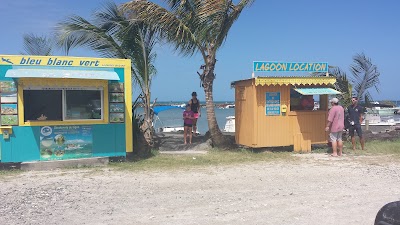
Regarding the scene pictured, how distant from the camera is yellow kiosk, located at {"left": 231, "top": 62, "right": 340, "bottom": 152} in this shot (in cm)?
1245

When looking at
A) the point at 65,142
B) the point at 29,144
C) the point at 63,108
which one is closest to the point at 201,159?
the point at 65,142

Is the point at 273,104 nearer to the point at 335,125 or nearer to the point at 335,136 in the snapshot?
the point at 335,125

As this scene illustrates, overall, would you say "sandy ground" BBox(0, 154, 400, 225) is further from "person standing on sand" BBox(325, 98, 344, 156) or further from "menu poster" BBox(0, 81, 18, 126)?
"person standing on sand" BBox(325, 98, 344, 156)

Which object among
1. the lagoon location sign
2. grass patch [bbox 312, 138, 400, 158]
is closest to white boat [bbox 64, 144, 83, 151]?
the lagoon location sign

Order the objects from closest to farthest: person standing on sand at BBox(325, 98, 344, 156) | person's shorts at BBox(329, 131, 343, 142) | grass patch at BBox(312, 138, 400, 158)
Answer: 1. person standing on sand at BBox(325, 98, 344, 156)
2. person's shorts at BBox(329, 131, 343, 142)
3. grass patch at BBox(312, 138, 400, 158)

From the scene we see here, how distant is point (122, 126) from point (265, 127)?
4489 mm

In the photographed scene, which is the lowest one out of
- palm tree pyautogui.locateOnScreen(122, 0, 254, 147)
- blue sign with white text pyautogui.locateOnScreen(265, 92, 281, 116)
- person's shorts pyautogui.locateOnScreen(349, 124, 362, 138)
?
person's shorts pyautogui.locateOnScreen(349, 124, 362, 138)

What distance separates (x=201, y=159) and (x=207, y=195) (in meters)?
4.15

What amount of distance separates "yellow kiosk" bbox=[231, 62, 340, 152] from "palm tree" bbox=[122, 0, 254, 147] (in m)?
1.46

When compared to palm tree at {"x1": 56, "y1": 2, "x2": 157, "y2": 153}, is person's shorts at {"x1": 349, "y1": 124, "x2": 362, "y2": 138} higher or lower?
lower

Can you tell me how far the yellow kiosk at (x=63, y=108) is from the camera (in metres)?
9.84

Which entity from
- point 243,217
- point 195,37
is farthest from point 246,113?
point 243,217

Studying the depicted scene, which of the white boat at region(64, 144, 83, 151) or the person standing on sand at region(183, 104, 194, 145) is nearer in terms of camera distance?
the white boat at region(64, 144, 83, 151)

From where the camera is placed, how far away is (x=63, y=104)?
34.1 feet
